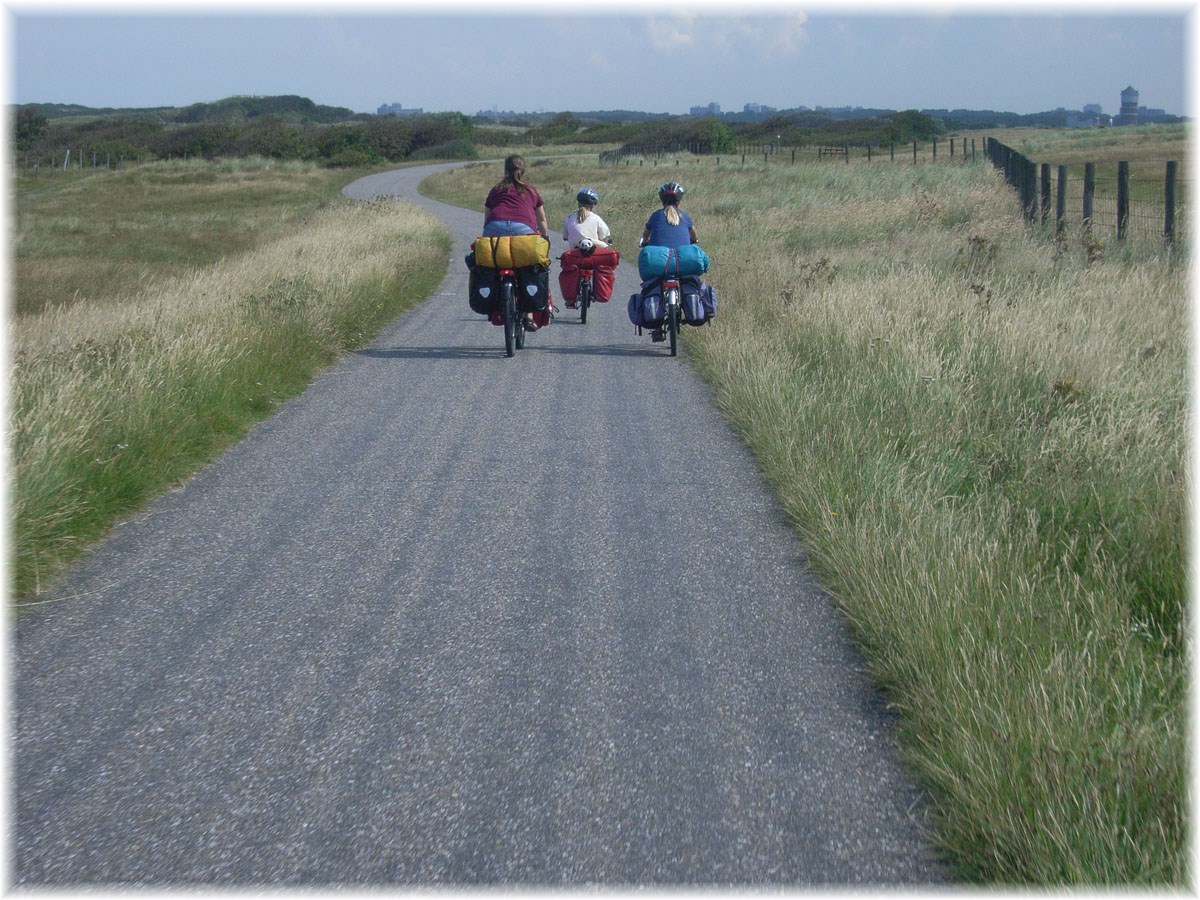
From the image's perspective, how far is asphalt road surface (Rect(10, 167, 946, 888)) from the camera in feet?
10.5

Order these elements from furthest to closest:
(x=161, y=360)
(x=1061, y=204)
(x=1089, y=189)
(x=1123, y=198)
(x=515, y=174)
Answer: (x=1061, y=204) < (x=1089, y=189) < (x=1123, y=198) < (x=515, y=174) < (x=161, y=360)

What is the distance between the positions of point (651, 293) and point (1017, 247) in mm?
6092

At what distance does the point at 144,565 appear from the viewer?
5.54 meters

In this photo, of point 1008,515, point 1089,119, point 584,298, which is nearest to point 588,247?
point 584,298

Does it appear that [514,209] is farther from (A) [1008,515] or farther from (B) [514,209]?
(A) [1008,515]

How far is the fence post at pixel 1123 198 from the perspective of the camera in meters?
16.0

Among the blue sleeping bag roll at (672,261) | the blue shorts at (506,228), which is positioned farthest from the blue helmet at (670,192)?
the blue shorts at (506,228)

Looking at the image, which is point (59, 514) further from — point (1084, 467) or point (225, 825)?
point (1084, 467)

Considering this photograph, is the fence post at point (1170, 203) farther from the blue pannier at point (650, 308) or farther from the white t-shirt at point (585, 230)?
the white t-shirt at point (585, 230)

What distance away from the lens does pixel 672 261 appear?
12.0 m

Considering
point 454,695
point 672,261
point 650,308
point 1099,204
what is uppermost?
point 1099,204

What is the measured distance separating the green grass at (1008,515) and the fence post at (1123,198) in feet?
6.34

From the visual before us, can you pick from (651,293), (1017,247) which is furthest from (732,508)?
(1017,247)

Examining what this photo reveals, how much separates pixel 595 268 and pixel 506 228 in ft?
6.56
